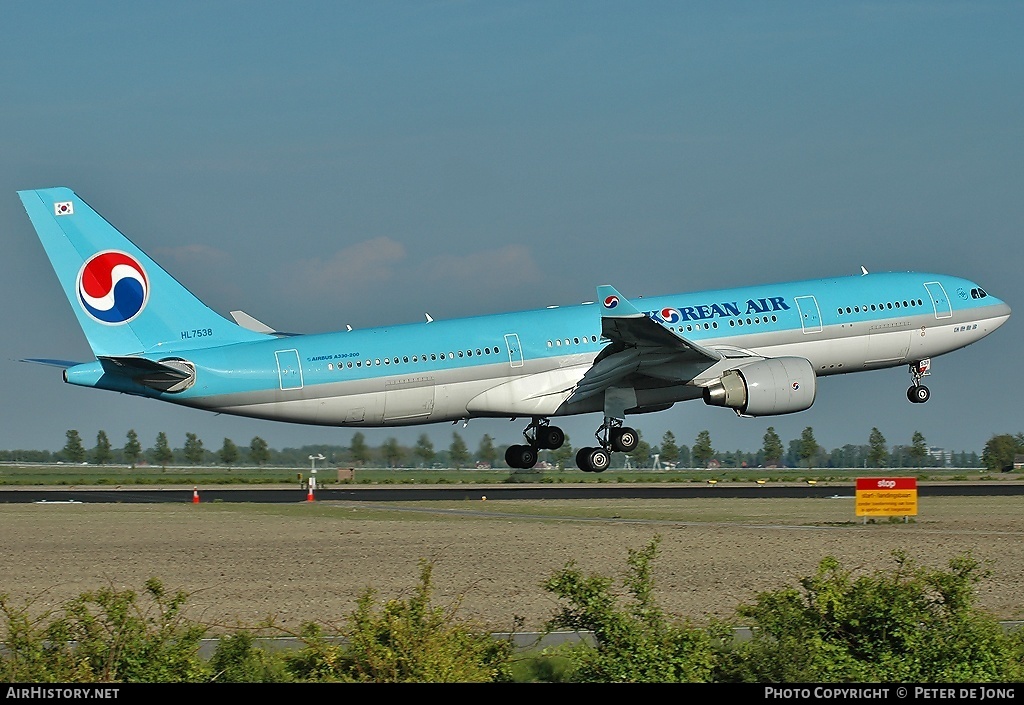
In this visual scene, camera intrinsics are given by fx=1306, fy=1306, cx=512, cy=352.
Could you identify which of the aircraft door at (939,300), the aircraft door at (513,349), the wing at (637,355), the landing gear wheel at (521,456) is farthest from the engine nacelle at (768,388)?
the landing gear wheel at (521,456)

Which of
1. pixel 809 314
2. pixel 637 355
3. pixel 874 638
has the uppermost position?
pixel 809 314

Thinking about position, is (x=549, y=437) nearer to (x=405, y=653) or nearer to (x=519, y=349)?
(x=519, y=349)

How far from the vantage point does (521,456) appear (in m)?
50.2

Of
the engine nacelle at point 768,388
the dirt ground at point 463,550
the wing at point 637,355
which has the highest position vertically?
the wing at point 637,355

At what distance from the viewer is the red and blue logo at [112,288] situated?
138 feet

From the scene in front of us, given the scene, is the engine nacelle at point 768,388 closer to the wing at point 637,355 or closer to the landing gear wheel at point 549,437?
the wing at point 637,355

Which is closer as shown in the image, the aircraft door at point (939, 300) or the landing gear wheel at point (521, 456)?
the aircraft door at point (939, 300)

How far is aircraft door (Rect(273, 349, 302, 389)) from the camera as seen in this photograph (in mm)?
42406

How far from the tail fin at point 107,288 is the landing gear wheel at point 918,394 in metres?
26.8

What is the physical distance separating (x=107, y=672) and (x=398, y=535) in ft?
67.7

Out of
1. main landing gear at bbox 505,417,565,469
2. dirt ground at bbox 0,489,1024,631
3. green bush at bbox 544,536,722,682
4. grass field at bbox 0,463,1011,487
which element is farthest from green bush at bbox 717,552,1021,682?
grass field at bbox 0,463,1011,487

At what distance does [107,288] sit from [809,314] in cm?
2442

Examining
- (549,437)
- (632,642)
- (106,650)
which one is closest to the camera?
(106,650)

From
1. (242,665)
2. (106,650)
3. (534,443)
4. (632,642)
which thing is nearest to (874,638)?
(632,642)
